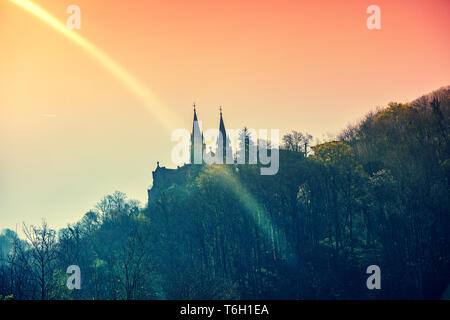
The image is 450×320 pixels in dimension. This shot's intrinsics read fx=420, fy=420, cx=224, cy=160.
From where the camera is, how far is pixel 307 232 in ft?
155

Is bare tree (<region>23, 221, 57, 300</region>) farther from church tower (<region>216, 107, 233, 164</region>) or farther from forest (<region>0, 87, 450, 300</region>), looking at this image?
church tower (<region>216, 107, 233, 164</region>)

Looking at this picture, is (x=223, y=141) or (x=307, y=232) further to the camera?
(x=223, y=141)

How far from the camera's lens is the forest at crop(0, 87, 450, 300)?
124 feet

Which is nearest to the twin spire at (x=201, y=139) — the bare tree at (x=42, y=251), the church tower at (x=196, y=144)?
the church tower at (x=196, y=144)

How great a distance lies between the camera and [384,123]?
5875cm

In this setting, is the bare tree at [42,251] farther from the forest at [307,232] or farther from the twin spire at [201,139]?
the twin spire at [201,139]

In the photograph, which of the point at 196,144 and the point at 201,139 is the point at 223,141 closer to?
the point at 196,144

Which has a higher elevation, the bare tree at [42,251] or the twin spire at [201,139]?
the twin spire at [201,139]

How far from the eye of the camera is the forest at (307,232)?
3784 cm

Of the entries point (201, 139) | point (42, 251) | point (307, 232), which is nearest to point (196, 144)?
point (201, 139)

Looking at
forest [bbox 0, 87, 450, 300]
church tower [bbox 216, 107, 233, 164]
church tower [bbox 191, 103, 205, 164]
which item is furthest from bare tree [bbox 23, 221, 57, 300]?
church tower [bbox 191, 103, 205, 164]

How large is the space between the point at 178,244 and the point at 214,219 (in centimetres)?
569

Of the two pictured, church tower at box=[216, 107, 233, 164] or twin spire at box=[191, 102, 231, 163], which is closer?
church tower at box=[216, 107, 233, 164]

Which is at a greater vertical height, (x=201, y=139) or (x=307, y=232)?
(x=201, y=139)
